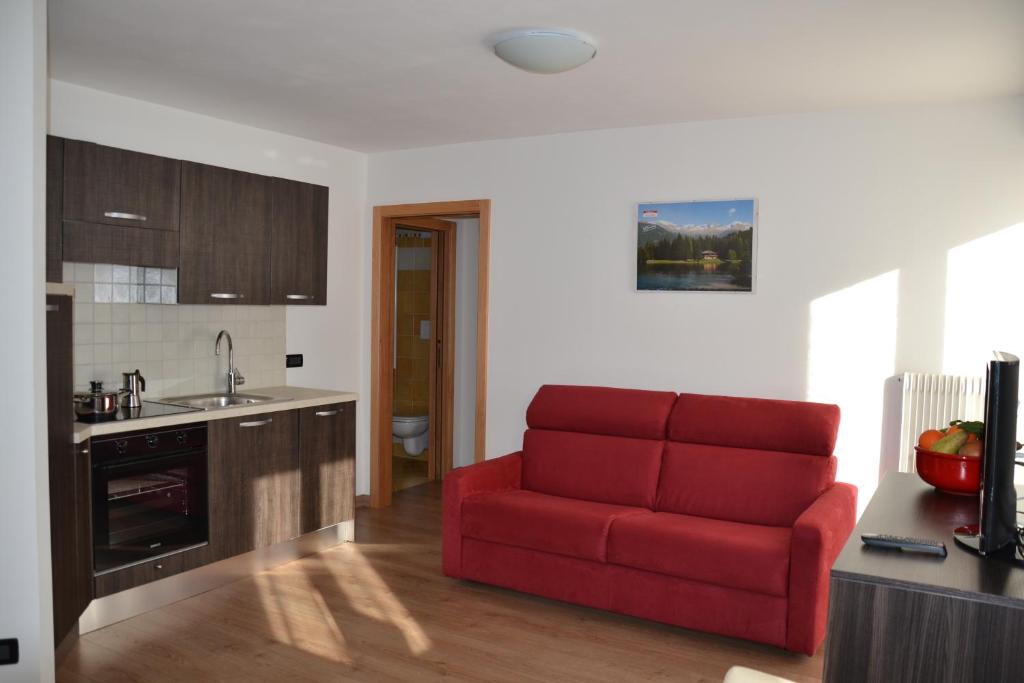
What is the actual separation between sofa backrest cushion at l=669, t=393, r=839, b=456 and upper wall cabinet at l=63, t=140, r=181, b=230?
2.86 metres

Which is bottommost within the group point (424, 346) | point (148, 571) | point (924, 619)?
point (148, 571)

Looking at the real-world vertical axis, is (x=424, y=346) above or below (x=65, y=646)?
above

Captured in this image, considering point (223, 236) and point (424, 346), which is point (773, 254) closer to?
point (223, 236)

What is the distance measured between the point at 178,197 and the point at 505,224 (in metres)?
1.99

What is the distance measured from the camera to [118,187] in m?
3.78

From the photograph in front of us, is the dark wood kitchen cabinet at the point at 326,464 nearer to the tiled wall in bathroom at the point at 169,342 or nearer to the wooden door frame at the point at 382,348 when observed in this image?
the tiled wall in bathroom at the point at 169,342

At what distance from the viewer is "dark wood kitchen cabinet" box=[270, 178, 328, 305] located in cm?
465

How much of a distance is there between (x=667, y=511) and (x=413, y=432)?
2.99 metres

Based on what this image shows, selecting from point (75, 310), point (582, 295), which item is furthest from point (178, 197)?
point (582, 295)

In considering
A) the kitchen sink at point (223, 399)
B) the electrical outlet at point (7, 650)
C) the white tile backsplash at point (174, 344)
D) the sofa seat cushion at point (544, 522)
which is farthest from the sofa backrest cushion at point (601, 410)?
the electrical outlet at point (7, 650)

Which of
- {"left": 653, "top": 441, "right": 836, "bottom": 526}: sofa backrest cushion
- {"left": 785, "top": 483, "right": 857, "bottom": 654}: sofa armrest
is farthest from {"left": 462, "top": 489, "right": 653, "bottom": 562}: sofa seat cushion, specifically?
{"left": 785, "top": 483, "right": 857, "bottom": 654}: sofa armrest

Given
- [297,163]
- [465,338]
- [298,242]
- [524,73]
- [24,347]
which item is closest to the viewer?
[24,347]

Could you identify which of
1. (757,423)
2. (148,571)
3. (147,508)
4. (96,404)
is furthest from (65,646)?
(757,423)

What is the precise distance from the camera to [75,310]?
3979 millimetres
